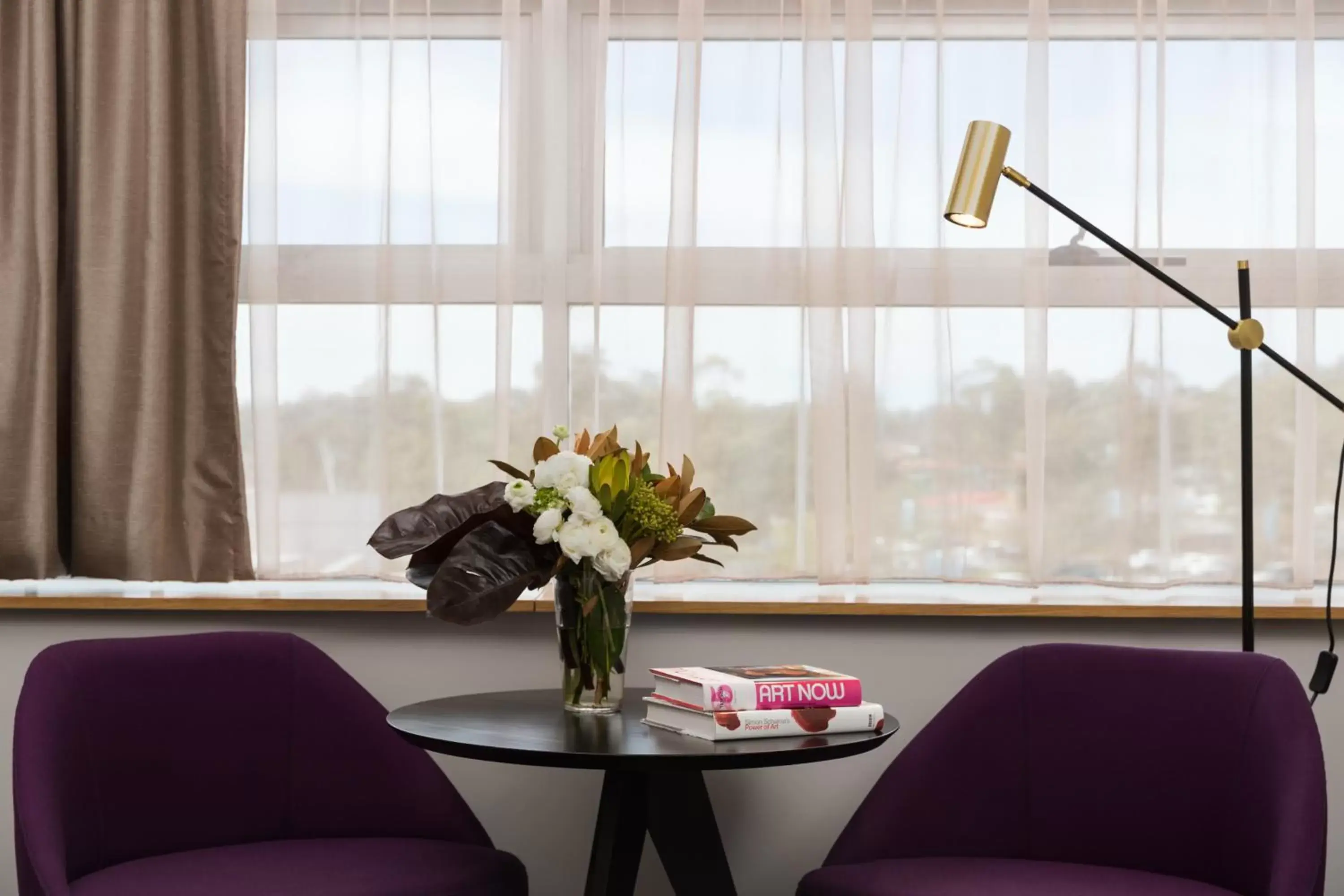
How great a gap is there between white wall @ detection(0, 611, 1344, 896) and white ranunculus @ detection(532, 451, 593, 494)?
650 millimetres

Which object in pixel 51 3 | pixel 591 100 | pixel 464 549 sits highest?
pixel 51 3

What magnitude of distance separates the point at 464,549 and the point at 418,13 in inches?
47.1

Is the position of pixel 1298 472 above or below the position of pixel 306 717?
above

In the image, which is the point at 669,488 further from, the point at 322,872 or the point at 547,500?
the point at 322,872

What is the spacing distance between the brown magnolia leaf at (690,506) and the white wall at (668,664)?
0.55 m

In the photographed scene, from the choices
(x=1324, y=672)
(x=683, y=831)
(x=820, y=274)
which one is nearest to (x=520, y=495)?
(x=683, y=831)

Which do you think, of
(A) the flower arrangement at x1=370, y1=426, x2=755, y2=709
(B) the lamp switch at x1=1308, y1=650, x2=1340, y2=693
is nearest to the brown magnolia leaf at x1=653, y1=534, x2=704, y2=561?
(A) the flower arrangement at x1=370, y1=426, x2=755, y2=709

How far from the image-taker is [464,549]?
1960 mm

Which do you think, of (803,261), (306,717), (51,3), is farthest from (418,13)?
(306,717)

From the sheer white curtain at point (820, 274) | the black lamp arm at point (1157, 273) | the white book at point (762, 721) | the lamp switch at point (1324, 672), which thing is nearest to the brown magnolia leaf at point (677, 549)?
the white book at point (762, 721)

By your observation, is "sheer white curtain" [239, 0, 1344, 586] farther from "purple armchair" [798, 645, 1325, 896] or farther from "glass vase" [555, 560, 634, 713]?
"glass vase" [555, 560, 634, 713]

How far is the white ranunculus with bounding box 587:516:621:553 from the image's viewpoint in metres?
1.91

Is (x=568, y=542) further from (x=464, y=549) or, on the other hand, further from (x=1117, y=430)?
(x=1117, y=430)

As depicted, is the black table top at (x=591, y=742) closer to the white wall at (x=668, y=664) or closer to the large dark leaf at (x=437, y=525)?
the large dark leaf at (x=437, y=525)
